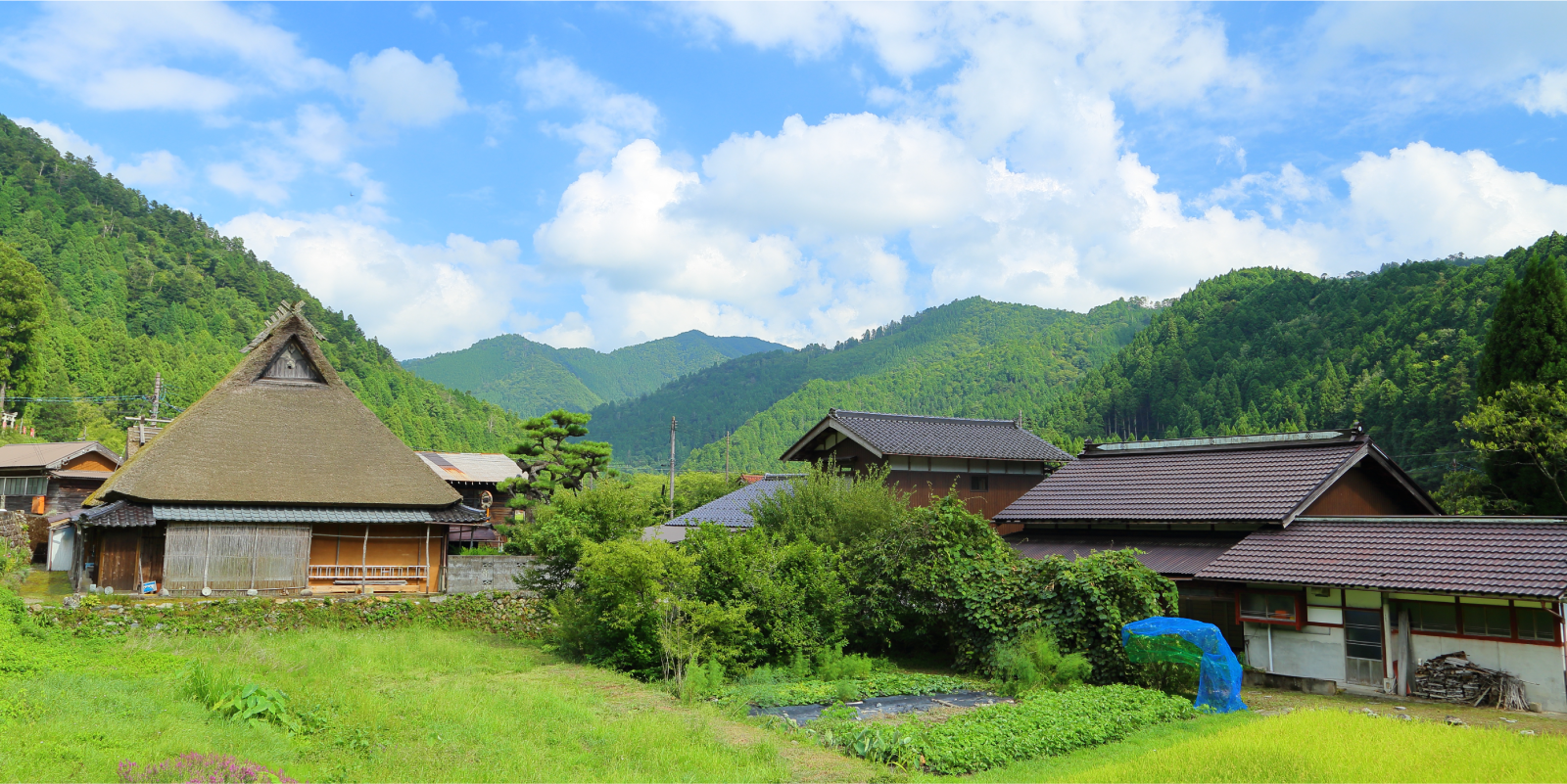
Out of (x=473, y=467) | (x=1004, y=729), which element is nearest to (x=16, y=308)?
(x=473, y=467)

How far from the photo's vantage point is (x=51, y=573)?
26484mm

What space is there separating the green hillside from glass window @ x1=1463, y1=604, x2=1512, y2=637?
1364 inches

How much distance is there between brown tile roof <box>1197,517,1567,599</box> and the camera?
1324cm

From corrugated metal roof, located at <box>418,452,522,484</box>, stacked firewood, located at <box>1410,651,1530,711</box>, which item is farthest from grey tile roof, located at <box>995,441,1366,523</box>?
corrugated metal roof, located at <box>418,452,522,484</box>

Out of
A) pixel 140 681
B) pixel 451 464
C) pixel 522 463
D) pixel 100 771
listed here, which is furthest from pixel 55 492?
pixel 100 771

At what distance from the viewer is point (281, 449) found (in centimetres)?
2350

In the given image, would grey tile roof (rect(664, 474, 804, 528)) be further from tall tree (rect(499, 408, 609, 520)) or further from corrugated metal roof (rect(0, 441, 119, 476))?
corrugated metal roof (rect(0, 441, 119, 476))

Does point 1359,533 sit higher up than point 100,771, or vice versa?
point 1359,533

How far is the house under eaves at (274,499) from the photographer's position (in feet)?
68.7

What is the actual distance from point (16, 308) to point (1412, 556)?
65679 millimetres

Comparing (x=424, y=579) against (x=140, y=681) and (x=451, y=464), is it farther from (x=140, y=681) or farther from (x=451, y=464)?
(x=451, y=464)

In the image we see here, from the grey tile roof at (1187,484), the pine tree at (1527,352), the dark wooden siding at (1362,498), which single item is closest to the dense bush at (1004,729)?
the grey tile roof at (1187,484)

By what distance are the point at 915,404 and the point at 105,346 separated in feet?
306

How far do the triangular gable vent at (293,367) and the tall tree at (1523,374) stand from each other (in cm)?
3357
